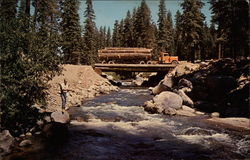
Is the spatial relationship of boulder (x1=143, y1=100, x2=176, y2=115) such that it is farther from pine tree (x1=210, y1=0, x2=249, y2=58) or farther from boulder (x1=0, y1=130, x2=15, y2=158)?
pine tree (x1=210, y1=0, x2=249, y2=58)

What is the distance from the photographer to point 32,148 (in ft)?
34.0

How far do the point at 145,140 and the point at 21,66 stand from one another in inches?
273

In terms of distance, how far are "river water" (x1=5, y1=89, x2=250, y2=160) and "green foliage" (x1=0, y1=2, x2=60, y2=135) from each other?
103 inches

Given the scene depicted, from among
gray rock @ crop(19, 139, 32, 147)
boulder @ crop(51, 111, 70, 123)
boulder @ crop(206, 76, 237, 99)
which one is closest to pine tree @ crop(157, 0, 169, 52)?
boulder @ crop(206, 76, 237, 99)

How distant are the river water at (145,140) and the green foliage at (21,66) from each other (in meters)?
2.61

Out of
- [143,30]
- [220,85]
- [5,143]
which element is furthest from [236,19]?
[143,30]

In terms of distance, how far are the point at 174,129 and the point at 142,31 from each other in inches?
2028

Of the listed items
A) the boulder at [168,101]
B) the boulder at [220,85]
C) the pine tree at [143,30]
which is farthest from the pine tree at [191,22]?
the boulder at [168,101]

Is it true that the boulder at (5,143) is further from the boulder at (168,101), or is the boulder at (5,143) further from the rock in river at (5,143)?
the boulder at (168,101)

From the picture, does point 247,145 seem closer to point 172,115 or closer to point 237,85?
point 172,115

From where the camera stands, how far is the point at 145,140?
12.1 meters

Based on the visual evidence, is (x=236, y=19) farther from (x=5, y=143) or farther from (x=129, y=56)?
(x=5, y=143)

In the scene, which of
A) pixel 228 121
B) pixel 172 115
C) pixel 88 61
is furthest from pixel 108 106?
pixel 88 61

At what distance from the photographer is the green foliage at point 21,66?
437 inches
